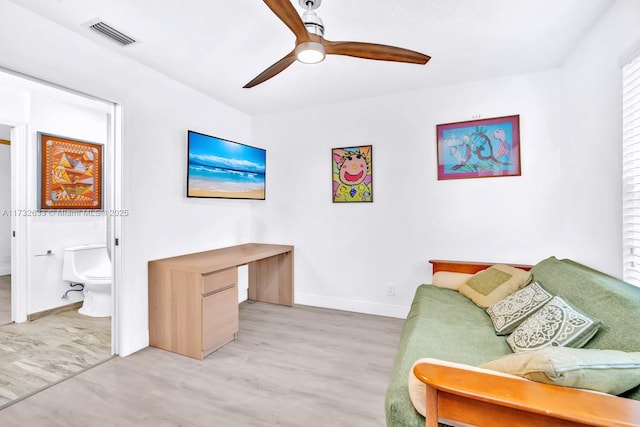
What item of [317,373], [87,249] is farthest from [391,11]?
[87,249]

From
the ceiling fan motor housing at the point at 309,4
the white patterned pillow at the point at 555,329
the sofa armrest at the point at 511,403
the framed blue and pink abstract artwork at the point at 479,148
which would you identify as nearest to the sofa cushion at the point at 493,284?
the white patterned pillow at the point at 555,329

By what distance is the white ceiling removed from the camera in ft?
6.07

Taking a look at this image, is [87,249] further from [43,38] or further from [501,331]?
[501,331]

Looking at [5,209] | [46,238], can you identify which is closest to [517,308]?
[46,238]

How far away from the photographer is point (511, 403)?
931 millimetres

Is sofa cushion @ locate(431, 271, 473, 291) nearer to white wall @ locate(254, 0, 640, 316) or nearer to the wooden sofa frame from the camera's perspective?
white wall @ locate(254, 0, 640, 316)

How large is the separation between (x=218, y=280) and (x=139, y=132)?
4.63ft

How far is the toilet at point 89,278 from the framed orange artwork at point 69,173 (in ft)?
1.77

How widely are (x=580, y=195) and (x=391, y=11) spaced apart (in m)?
1.97

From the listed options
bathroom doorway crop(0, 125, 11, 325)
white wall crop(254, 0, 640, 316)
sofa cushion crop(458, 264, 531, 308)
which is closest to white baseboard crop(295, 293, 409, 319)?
white wall crop(254, 0, 640, 316)

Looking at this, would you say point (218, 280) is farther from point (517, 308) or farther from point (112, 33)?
point (517, 308)

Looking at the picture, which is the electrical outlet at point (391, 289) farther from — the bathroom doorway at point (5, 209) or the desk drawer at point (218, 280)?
the bathroom doorway at point (5, 209)

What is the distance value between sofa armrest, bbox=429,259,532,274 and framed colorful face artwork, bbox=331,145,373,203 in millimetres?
967

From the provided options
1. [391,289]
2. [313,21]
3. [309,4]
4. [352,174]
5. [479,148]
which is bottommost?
[391,289]
